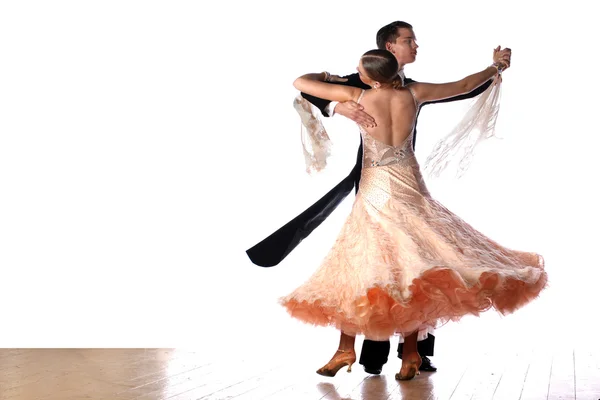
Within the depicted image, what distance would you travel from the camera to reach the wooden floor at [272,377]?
3.15m

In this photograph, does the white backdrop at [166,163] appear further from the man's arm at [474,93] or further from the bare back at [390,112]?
the bare back at [390,112]

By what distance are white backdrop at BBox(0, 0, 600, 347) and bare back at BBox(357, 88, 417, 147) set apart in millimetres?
1633

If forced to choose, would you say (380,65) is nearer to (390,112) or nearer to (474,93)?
(390,112)

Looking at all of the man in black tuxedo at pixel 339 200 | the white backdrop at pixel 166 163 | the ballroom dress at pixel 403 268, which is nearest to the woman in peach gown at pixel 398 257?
the ballroom dress at pixel 403 268

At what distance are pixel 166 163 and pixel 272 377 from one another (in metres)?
2.03

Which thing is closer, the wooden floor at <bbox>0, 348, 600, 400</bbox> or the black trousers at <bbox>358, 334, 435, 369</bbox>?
the wooden floor at <bbox>0, 348, 600, 400</bbox>

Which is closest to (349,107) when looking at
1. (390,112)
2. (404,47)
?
(390,112)

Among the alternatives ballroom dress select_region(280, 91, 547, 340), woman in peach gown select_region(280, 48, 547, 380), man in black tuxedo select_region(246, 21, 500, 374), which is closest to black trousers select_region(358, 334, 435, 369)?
man in black tuxedo select_region(246, 21, 500, 374)

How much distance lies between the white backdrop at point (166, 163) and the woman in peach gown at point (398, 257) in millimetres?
1625

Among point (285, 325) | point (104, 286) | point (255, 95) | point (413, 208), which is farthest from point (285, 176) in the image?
point (413, 208)

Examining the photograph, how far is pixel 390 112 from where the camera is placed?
137 inches

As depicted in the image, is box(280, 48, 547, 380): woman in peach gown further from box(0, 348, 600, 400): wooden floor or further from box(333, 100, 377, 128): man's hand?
box(0, 348, 600, 400): wooden floor

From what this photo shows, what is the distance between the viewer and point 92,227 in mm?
5234

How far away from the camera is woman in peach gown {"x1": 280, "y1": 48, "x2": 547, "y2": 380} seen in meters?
3.07
